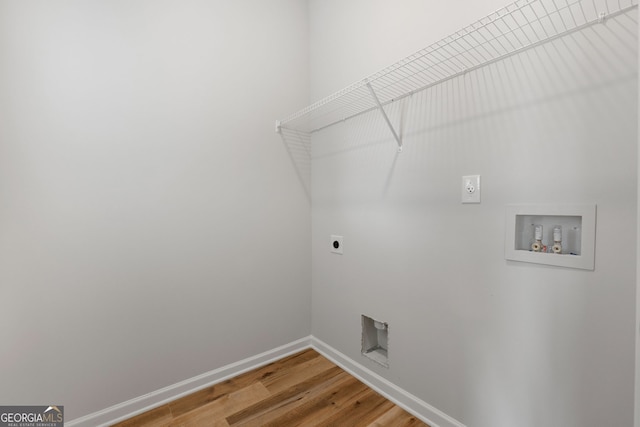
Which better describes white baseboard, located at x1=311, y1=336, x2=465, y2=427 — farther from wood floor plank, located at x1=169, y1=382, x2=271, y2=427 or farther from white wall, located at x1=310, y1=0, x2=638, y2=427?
wood floor plank, located at x1=169, y1=382, x2=271, y2=427

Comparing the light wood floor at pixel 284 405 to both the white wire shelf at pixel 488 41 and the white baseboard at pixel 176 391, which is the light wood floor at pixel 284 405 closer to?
the white baseboard at pixel 176 391

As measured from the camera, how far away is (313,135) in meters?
2.04

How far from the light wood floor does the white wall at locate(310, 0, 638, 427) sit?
0.18 m

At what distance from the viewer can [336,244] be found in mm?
1845

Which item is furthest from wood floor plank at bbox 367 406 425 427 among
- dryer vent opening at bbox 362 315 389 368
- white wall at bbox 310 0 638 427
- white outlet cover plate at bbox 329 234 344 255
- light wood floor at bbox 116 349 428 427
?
white outlet cover plate at bbox 329 234 344 255

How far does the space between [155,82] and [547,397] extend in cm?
226

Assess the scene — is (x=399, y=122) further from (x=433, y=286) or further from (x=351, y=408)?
(x=351, y=408)

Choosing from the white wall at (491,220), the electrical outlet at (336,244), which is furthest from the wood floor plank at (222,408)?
the electrical outlet at (336,244)

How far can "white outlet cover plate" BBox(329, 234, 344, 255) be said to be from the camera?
71.3 inches

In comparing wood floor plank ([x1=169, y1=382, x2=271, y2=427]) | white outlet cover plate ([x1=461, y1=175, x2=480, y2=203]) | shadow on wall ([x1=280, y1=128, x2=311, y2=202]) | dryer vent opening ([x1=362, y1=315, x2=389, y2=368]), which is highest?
shadow on wall ([x1=280, y1=128, x2=311, y2=202])

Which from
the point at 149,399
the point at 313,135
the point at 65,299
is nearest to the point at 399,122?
the point at 313,135

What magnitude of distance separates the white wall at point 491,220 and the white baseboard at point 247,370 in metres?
0.05

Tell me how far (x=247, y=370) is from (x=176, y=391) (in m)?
0.42

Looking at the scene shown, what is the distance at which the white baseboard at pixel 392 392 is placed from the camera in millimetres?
1288
